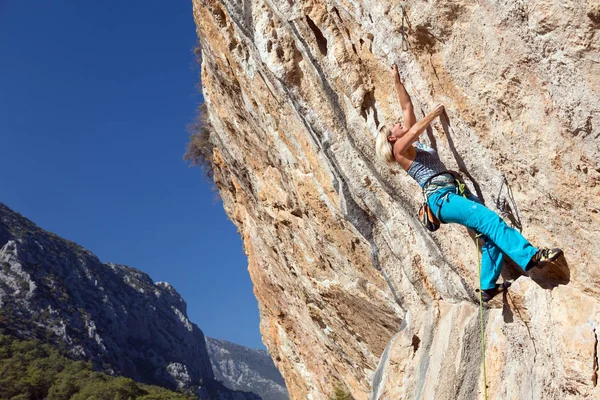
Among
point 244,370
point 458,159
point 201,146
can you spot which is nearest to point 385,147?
point 458,159

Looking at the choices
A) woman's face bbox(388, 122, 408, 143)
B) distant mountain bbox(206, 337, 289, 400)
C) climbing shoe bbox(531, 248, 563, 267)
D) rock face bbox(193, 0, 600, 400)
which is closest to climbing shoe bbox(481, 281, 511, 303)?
rock face bbox(193, 0, 600, 400)

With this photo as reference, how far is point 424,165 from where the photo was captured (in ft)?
16.2

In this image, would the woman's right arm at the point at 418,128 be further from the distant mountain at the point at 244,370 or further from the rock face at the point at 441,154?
the distant mountain at the point at 244,370

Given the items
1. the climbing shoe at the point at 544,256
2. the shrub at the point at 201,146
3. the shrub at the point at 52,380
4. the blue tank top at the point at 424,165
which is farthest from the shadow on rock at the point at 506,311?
the shrub at the point at 52,380

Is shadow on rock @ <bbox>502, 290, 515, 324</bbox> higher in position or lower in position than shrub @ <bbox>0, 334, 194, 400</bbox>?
higher

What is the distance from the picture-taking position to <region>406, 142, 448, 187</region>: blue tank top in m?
4.91

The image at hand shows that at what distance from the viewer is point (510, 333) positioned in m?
4.79

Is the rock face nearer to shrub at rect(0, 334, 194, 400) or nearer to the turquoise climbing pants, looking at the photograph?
the turquoise climbing pants

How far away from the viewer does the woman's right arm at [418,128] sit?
15.2 ft

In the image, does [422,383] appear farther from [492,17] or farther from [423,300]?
[492,17]

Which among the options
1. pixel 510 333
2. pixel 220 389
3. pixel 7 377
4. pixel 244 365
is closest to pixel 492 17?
pixel 510 333

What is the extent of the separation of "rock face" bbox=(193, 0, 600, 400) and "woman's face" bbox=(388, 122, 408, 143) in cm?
33

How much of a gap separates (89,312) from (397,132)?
6773 centimetres

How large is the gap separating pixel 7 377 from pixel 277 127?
144 ft
